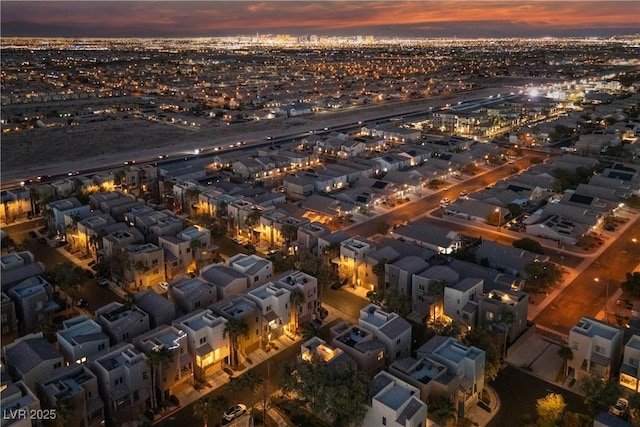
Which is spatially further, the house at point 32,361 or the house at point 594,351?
the house at point 594,351

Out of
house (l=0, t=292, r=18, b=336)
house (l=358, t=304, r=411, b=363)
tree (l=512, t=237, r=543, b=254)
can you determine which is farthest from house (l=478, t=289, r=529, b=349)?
house (l=0, t=292, r=18, b=336)

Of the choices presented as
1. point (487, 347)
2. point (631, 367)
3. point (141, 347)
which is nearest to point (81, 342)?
point (141, 347)

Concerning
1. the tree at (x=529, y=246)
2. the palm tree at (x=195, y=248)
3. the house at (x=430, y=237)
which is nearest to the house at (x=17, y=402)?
the palm tree at (x=195, y=248)

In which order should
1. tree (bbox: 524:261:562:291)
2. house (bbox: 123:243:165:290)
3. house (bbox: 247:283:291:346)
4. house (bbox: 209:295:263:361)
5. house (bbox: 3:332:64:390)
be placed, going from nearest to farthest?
1. house (bbox: 3:332:64:390)
2. house (bbox: 209:295:263:361)
3. house (bbox: 247:283:291:346)
4. tree (bbox: 524:261:562:291)
5. house (bbox: 123:243:165:290)

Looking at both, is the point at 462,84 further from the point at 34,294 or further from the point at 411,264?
the point at 34,294

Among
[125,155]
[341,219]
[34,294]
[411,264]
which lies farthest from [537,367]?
[125,155]

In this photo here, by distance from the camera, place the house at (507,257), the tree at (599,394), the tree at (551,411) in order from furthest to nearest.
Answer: the house at (507,257)
the tree at (599,394)
the tree at (551,411)

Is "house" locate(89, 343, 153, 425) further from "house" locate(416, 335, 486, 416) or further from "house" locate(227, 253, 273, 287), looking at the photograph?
"house" locate(416, 335, 486, 416)

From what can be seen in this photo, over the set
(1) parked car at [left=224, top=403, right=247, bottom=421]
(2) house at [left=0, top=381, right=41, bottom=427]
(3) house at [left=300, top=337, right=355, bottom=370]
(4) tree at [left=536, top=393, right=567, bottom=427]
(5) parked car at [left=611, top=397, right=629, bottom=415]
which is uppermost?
(2) house at [left=0, top=381, right=41, bottom=427]

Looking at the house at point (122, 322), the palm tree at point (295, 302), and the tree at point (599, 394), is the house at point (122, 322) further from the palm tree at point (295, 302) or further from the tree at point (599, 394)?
the tree at point (599, 394)
